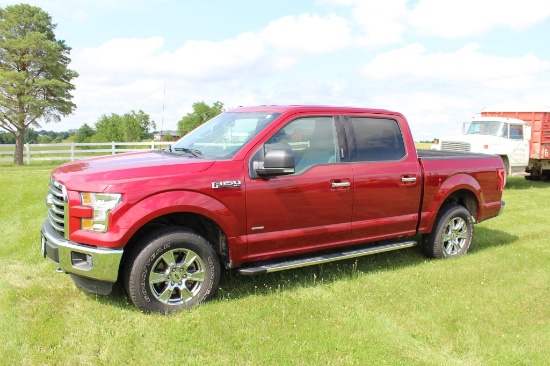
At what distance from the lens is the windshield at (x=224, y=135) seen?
4805 millimetres

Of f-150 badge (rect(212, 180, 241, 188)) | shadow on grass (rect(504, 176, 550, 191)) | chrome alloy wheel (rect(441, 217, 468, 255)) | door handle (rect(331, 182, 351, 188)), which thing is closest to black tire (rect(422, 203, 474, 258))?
chrome alloy wheel (rect(441, 217, 468, 255))

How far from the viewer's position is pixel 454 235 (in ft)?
21.3

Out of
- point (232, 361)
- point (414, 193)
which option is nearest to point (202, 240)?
point (232, 361)

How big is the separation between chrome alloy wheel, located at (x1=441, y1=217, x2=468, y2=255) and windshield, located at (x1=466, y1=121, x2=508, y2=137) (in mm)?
9896

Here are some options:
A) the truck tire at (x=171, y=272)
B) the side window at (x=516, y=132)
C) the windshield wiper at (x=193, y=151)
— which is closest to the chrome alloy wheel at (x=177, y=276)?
the truck tire at (x=171, y=272)

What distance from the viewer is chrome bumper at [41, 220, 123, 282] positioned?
400cm

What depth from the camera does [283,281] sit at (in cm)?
528

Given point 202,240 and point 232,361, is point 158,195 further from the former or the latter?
point 232,361

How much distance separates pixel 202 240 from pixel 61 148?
79.4ft

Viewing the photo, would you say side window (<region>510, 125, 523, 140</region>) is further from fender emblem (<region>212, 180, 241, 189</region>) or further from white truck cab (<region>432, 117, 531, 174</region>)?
fender emblem (<region>212, 180, 241, 189</region>)

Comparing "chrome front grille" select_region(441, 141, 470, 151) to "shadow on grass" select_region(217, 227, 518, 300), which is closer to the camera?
"shadow on grass" select_region(217, 227, 518, 300)

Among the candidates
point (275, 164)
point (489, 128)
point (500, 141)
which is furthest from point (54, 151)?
point (275, 164)

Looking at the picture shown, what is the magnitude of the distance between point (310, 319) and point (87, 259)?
201cm

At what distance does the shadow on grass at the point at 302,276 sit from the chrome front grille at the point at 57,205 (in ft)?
2.64
